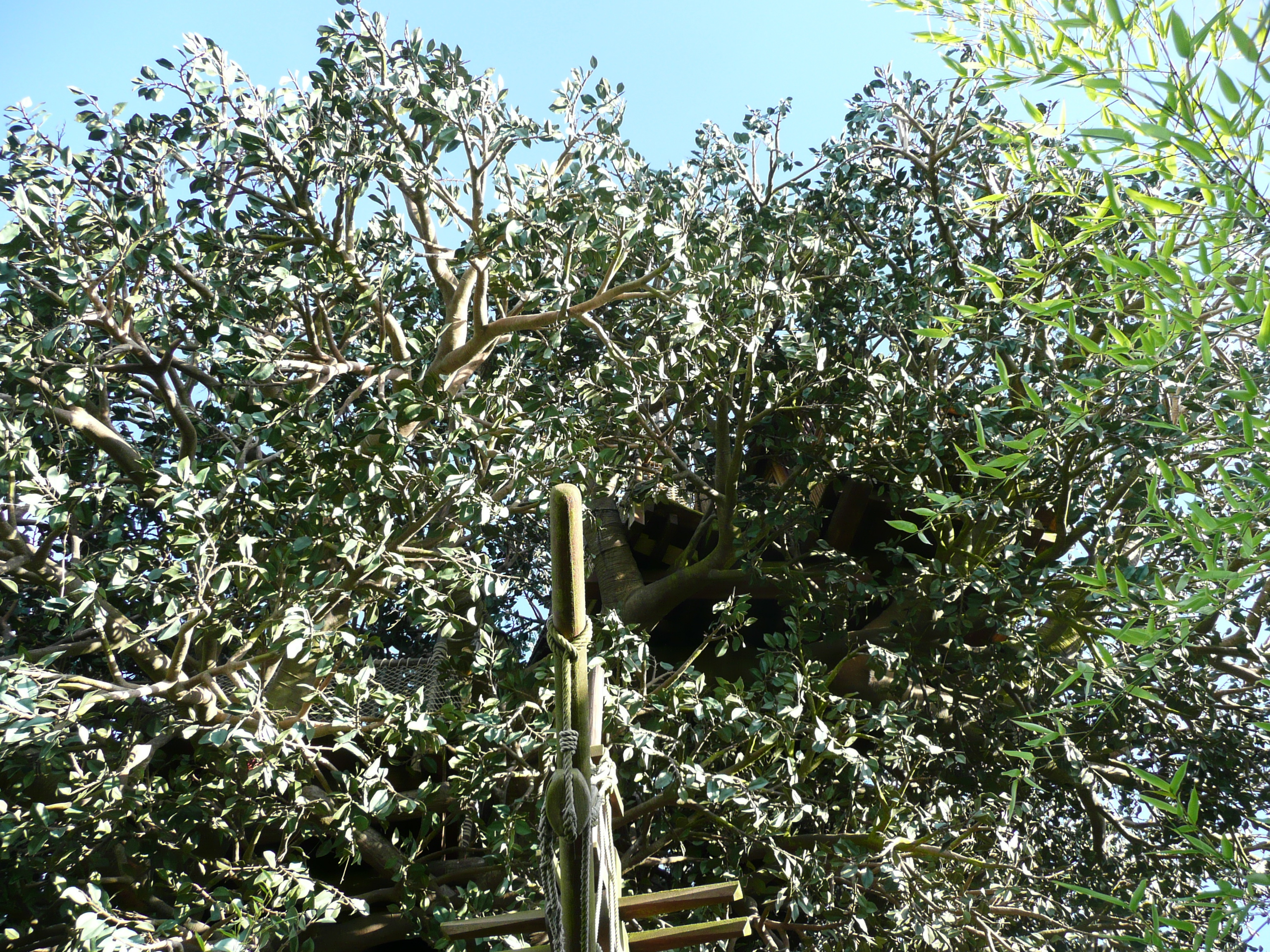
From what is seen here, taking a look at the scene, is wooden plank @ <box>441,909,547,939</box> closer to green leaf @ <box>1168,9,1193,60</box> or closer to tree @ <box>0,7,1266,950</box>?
tree @ <box>0,7,1266,950</box>

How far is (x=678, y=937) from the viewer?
2762 mm

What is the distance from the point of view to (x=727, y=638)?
7074mm

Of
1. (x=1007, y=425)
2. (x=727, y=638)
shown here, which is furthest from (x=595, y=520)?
(x=1007, y=425)

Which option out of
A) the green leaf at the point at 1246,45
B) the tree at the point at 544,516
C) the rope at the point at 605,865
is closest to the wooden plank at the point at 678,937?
the rope at the point at 605,865

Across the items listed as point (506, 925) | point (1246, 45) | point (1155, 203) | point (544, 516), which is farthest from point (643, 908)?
point (544, 516)

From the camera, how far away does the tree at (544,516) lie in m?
4.82

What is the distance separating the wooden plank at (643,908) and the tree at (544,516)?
1.29 m

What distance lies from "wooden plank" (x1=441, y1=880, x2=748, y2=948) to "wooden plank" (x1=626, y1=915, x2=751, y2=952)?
2 centimetres

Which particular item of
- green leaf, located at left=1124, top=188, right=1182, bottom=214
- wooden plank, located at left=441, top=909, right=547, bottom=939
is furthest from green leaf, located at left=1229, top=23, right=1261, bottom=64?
wooden plank, located at left=441, top=909, right=547, bottom=939

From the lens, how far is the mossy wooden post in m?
2.03

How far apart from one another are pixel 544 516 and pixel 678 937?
12.8 feet

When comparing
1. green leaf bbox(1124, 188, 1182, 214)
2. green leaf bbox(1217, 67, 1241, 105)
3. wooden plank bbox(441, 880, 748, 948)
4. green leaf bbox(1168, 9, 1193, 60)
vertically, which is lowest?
wooden plank bbox(441, 880, 748, 948)

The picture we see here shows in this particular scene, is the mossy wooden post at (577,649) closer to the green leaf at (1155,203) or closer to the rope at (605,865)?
the rope at (605,865)

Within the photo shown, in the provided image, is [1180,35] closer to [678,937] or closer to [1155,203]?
[1155,203]
